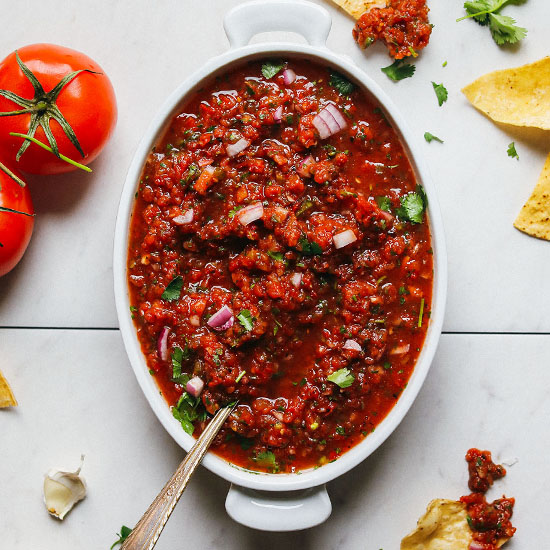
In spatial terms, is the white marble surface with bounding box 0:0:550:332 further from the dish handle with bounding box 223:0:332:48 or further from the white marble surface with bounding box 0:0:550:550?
the dish handle with bounding box 223:0:332:48

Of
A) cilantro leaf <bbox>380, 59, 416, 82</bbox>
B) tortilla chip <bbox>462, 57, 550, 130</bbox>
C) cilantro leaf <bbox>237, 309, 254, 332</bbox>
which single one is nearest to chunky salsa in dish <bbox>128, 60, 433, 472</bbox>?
cilantro leaf <bbox>237, 309, 254, 332</bbox>

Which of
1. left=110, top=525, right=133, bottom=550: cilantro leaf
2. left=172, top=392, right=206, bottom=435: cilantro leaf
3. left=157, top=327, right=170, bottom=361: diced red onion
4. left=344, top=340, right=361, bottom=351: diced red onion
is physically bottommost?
left=110, top=525, right=133, bottom=550: cilantro leaf

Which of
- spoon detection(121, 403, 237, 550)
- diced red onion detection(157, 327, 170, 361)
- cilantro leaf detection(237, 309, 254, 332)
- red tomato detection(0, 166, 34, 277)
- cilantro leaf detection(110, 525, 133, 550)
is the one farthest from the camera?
cilantro leaf detection(110, 525, 133, 550)

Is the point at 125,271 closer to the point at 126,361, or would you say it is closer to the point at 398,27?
the point at 126,361

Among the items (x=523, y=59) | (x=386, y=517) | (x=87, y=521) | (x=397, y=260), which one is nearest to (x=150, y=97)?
(x=397, y=260)

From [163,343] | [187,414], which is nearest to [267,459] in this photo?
[187,414]

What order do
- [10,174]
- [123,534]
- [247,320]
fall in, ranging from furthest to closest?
1. [123,534]
2. [10,174]
3. [247,320]
